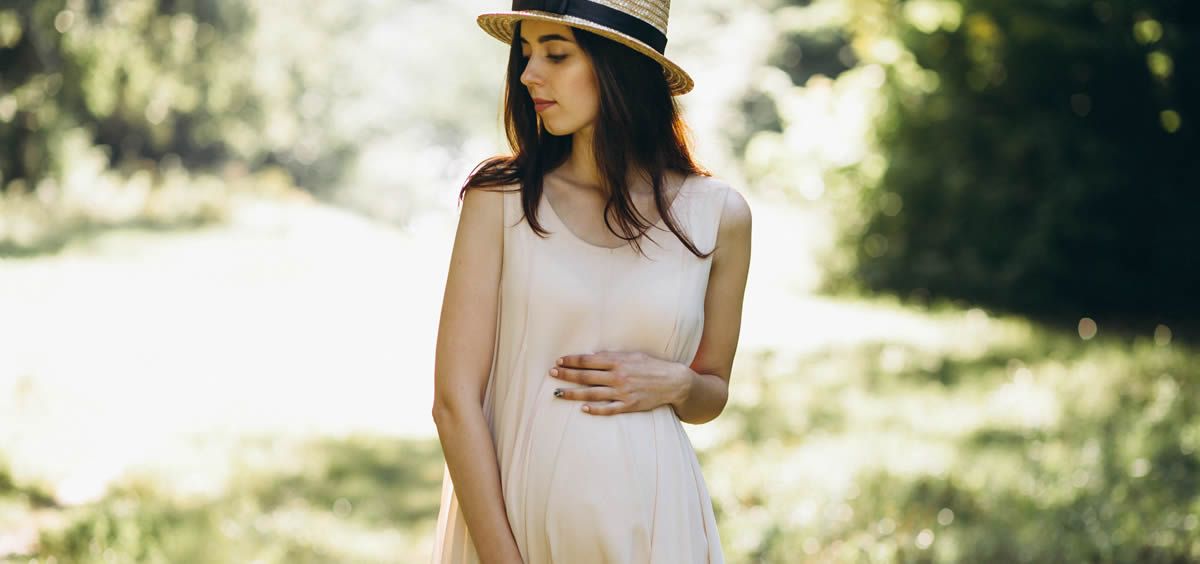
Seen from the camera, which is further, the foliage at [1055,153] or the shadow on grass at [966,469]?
the foliage at [1055,153]

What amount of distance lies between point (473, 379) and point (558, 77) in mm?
556

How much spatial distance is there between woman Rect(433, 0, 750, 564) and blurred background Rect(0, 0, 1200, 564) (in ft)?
0.84

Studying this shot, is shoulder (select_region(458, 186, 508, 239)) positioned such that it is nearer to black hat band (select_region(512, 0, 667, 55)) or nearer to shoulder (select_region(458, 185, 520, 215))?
shoulder (select_region(458, 185, 520, 215))

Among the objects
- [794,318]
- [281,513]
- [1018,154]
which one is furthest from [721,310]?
[1018,154]

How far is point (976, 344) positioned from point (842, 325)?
1.58 m

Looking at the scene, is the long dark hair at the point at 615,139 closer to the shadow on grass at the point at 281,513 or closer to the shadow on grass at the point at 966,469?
the shadow on grass at the point at 966,469

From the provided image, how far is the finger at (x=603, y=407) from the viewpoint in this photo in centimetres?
222

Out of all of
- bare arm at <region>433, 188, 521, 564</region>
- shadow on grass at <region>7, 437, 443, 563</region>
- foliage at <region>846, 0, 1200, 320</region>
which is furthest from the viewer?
foliage at <region>846, 0, 1200, 320</region>

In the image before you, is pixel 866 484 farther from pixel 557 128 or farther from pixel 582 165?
pixel 557 128

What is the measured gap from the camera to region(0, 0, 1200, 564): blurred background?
18.2 feet

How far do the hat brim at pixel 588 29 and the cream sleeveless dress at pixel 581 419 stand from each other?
1.05 ft

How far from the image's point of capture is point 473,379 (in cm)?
221

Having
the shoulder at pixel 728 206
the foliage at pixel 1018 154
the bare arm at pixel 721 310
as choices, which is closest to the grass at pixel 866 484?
the bare arm at pixel 721 310

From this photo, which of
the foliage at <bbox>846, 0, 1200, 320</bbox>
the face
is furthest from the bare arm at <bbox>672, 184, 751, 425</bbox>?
the foliage at <bbox>846, 0, 1200, 320</bbox>
